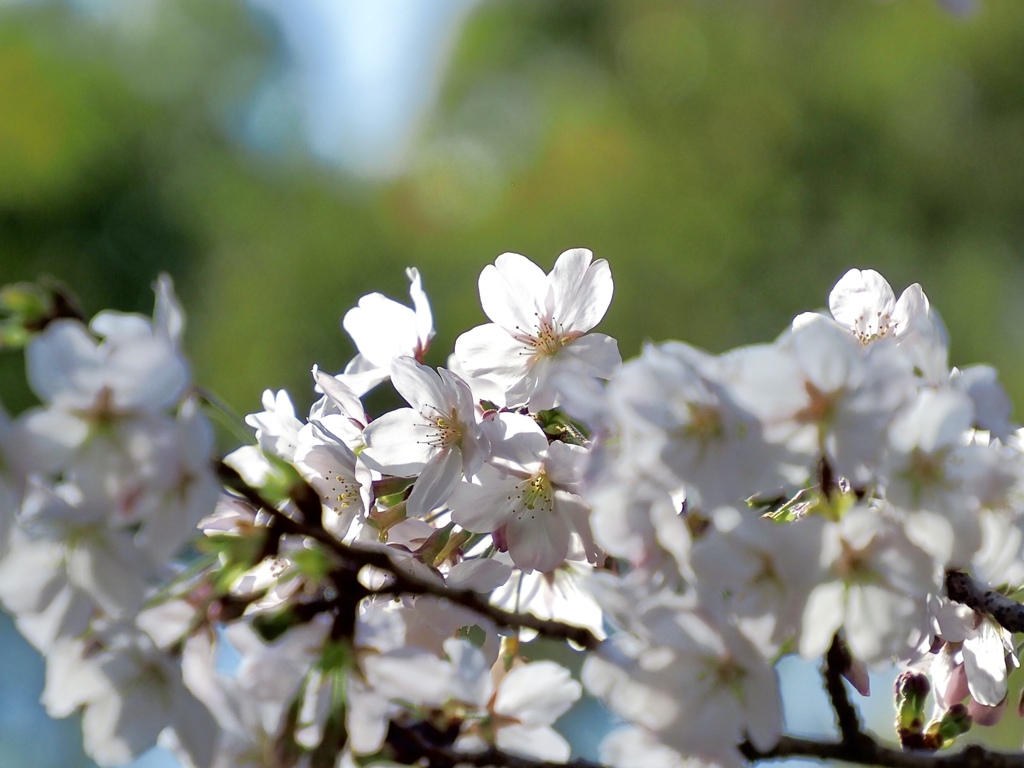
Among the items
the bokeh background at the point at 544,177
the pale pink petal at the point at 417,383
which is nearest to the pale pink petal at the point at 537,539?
the pale pink petal at the point at 417,383

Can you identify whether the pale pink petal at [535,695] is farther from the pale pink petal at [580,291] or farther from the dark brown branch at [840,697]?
the pale pink petal at [580,291]

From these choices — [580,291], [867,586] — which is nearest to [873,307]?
[580,291]

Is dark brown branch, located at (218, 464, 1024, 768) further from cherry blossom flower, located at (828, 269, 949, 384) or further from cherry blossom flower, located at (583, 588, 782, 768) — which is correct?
cherry blossom flower, located at (828, 269, 949, 384)

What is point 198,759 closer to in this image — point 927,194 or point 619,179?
point 619,179

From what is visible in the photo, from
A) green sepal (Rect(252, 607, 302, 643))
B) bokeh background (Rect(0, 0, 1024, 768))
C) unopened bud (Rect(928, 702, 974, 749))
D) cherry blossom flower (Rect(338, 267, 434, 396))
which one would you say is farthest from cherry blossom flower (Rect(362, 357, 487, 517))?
bokeh background (Rect(0, 0, 1024, 768))

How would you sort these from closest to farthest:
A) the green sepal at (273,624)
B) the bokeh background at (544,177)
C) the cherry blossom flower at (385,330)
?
the green sepal at (273,624)
the cherry blossom flower at (385,330)
the bokeh background at (544,177)
